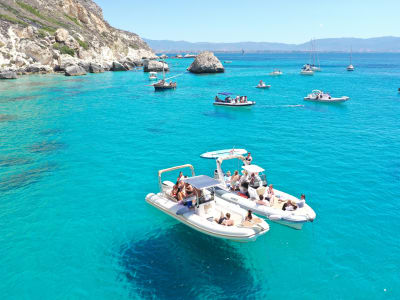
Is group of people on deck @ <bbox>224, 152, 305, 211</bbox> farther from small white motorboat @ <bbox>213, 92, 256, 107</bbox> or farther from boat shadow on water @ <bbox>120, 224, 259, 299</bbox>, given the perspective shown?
small white motorboat @ <bbox>213, 92, 256, 107</bbox>

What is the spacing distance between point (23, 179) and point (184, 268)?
1559 cm

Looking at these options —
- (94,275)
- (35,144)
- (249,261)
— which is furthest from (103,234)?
(35,144)

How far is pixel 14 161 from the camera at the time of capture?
25406 millimetres

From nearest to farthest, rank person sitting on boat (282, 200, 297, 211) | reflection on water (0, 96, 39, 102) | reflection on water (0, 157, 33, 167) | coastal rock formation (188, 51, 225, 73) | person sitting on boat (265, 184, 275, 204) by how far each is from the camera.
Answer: person sitting on boat (282, 200, 297, 211)
person sitting on boat (265, 184, 275, 204)
reflection on water (0, 157, 33, 167)
reflection on water (0, 96, 39, 102)
coastal rock formation (188, 51, 225, 73)

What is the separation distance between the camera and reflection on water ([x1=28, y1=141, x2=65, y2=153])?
93.0 feet

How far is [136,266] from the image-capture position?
13656mm

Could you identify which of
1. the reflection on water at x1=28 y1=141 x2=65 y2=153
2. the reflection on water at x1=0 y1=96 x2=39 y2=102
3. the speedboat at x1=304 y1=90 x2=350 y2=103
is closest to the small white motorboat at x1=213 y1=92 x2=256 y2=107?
the speedboat at x1=304 y1=90 x2=350 y2=103

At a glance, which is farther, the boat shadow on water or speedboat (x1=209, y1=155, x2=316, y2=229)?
speedboat (x1=209, y1=155, x2=316, y2=229)

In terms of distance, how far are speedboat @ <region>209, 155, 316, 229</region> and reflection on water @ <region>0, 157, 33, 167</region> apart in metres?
17.1

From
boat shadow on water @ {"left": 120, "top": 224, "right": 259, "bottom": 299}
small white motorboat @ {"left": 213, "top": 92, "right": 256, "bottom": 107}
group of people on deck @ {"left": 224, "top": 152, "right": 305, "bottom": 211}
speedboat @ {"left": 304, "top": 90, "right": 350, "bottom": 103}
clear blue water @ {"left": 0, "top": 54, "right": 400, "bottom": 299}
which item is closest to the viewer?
boat shadow on water @ {"left": 120, "top": 224, "right": 259, "bottom": 299}

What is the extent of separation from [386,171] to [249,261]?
1674cm

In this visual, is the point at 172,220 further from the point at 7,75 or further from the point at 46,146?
the point at 7,75

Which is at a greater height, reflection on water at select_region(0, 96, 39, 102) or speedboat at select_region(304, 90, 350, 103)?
reflection on water at select_region(0, 96, 39, 102)

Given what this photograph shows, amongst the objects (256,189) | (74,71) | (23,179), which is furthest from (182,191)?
(74,71)
